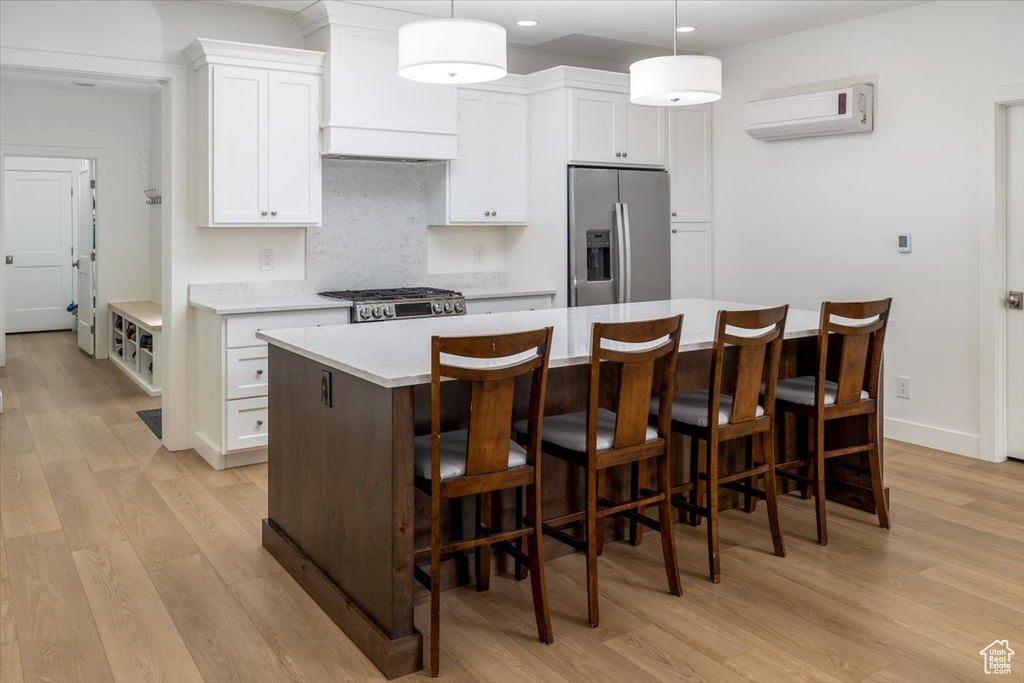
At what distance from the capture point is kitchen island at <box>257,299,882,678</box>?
7.89ft

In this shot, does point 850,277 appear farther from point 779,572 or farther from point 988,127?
point 779,572

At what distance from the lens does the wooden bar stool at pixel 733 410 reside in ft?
9.64

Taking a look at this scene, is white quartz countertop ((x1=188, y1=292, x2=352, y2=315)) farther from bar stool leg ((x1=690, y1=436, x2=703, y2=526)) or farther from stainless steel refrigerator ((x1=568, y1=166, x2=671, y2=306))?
bar stool leg ((x1=690, y1=436, x2=703, y2=526))

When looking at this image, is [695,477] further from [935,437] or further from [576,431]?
[935,437]

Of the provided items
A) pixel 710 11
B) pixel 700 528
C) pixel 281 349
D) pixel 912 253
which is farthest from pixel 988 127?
pixel 281 349

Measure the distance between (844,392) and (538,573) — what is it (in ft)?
5.41

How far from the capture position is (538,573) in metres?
2.55

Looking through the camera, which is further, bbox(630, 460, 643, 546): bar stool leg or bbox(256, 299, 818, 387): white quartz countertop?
bbox(630, 460, 643, 546): bar stool leg

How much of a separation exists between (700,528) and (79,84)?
6604mm

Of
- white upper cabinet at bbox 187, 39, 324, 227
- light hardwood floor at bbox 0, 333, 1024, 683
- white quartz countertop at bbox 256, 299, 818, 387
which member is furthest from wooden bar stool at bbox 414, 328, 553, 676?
white upper cabinet at bbox 187, 39, 324, 227

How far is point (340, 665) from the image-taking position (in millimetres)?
2434

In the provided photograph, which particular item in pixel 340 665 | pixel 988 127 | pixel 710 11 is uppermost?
pixel 710 11

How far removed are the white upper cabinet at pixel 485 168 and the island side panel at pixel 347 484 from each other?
2.40 metres

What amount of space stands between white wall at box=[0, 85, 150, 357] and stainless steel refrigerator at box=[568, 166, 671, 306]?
4.94m
